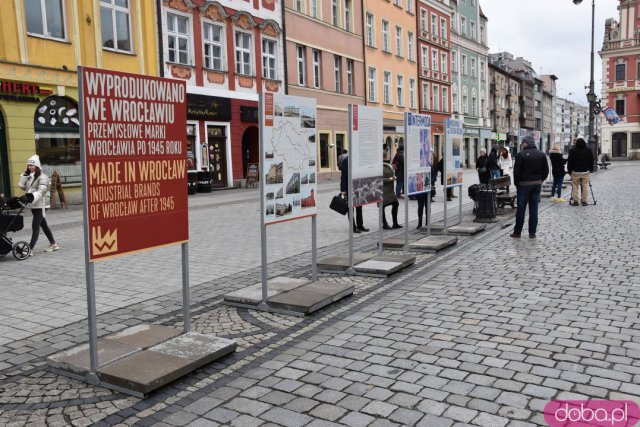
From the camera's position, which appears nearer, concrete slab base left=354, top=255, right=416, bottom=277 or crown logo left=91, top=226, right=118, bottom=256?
crown logo left=91, top=226, right=118, bottom=256

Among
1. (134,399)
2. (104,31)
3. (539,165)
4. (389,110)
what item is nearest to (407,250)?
(539,165)

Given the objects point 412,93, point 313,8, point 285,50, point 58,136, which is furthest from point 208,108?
point 412,93

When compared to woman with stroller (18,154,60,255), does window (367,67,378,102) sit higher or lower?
higher

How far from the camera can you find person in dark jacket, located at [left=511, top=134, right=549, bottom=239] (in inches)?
418

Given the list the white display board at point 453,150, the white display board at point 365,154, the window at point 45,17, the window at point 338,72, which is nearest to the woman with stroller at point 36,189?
the white display board at point 365,154

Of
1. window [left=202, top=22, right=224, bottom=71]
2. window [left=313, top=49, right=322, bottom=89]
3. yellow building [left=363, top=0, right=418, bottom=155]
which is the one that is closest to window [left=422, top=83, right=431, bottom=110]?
yellow building [left=363, top=0, right=418, bottom=155]

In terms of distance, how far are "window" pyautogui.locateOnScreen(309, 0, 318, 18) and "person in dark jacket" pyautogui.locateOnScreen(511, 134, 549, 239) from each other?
23.9 m

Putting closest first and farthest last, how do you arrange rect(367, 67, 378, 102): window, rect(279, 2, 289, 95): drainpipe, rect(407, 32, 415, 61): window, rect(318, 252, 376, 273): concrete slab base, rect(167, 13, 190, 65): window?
rect(318, 252, 376, 273): concrete slab base
rect(167, 13, 190, 65): window
rect(279, 2, 289, 95): drainpipe
rect(367, 67, 378, 102): window
rect(407, 32, 415, 61): window

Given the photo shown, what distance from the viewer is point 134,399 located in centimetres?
402

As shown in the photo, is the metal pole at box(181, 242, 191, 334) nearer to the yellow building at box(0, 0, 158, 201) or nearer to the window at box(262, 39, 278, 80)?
the yellow building at box(0, 0, 158, 201)

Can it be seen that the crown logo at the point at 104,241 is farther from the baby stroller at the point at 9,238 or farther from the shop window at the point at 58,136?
the shop window at the point at 58,136

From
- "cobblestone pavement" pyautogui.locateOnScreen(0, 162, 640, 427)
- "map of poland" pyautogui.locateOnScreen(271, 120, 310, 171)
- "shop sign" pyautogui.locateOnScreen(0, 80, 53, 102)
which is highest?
"shop sign" pyautogui.locateOnScreen(0, 80, 53, 102)

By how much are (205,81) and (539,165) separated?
17818 millimetres

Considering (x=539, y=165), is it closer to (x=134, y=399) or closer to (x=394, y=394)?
(x=394, y=394)
